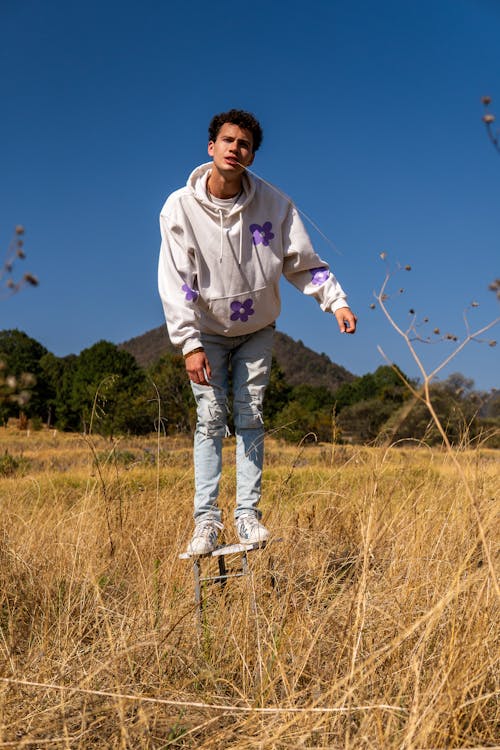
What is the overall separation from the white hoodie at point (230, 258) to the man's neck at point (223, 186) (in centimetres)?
3

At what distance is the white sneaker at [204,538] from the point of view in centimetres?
298

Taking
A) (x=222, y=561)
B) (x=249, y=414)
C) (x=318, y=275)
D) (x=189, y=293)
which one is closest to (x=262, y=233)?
(x=318, y=275)

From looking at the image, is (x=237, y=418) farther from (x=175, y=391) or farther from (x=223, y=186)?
(x=175, y=391)

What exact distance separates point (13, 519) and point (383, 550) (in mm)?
2442

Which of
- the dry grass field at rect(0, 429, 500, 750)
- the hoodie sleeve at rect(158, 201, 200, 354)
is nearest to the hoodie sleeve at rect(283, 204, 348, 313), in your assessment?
the hoodie sleeve at rect(158, 201, 200, 354)

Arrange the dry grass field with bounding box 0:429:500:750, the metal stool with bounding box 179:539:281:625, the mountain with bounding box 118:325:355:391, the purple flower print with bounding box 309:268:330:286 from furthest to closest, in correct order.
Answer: the mountain with bounding box 118:325:355:391 < the purple flower print with bounding box 309:268:330:286 < the metal stool with bounding box 179:539:281:625 < the dry grass field with bounding box 0:429:500:750

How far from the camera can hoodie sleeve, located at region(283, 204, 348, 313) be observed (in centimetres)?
327

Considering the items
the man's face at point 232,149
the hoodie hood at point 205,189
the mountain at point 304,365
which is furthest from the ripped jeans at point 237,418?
the mountain at point 304,365

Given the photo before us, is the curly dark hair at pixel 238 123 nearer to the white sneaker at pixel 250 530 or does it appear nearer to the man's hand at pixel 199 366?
the man's hand at pixel 199 366

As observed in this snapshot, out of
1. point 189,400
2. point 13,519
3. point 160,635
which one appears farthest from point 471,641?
point 189,400

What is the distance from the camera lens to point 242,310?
3.18 meters

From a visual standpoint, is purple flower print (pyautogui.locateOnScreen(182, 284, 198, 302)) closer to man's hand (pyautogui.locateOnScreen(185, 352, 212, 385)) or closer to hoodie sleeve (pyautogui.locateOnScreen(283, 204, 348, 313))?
man's hand (pyautogui.locateOnScreen(185, 352, 212, 385))

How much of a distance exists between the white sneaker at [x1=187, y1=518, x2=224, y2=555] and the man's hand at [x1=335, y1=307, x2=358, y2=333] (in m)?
1.03

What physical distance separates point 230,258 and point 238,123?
0.61 metres
